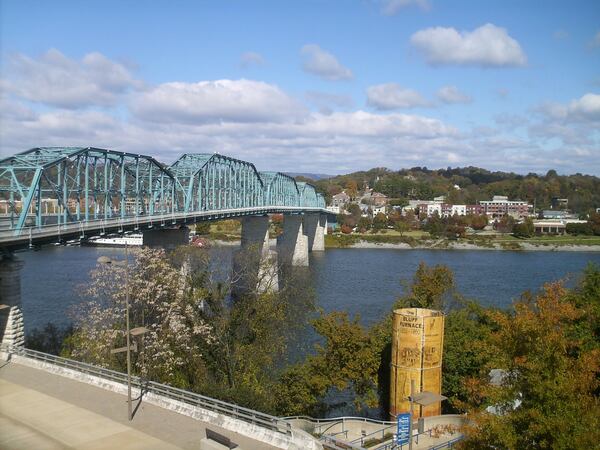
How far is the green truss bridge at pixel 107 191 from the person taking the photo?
81.9 feet

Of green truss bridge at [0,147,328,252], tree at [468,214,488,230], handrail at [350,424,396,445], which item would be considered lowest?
handrail at [350,424,396,445]

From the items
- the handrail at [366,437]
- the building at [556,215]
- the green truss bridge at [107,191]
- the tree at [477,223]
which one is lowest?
the handrail at [366,437]

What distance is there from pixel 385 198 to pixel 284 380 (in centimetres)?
12161

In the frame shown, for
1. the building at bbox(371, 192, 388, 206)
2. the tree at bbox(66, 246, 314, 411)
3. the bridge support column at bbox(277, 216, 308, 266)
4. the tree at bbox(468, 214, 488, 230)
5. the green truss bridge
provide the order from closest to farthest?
the tree at bbox(66, 246, 314, 411) < the green truss bridge < the bridge support column at bbox(277, 216, 308, 266) < the tree at bbox(468, 214, 488, 230) < the building at bbox(371, 192, 388, 206)

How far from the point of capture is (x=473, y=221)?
322ft

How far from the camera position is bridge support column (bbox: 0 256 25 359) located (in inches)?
754

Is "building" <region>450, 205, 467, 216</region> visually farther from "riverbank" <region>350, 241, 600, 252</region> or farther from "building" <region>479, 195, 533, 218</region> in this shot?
"riverbank" <region>350, 241, 600, 252</region>

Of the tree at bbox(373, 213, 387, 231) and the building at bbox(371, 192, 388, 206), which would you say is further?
the building at bbox(371, 192, 388, 206)

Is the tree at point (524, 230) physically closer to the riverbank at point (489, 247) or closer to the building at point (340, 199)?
the riverbank at point (489, 247)

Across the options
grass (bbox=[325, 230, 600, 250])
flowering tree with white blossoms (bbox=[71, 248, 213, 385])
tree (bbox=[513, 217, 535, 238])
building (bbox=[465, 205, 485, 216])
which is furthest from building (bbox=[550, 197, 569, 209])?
flowering tree with white blossoms (bbox=[71, 248, 213, 385])

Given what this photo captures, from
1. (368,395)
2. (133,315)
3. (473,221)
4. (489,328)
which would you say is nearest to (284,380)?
(368,395)

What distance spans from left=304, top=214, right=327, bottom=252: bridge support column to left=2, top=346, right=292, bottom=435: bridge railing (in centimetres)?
6457

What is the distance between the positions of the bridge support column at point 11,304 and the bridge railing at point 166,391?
2.62m

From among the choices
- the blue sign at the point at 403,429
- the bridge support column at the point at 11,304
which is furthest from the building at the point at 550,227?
the blue sign at the point at 403,429
